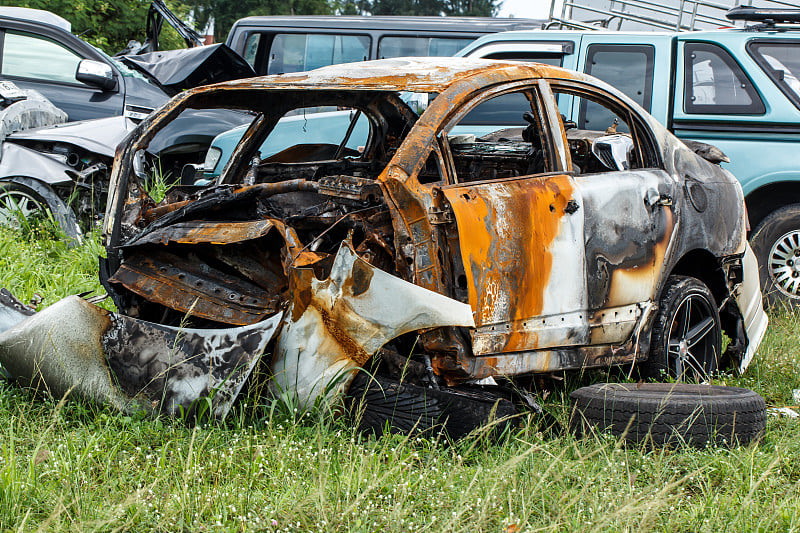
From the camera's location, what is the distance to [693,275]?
14.9ft

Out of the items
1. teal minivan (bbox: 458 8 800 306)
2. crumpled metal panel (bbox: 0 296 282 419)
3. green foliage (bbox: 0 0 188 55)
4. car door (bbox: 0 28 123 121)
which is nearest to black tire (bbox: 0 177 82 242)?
car door (bbox: 0 28 123 121)

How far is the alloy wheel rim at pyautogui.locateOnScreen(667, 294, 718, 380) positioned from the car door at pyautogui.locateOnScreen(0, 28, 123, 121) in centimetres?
607

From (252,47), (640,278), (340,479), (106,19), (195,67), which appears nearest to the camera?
(340,479)

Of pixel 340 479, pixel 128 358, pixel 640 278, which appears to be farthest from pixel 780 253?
pixel 128 358

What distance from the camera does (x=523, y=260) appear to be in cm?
331

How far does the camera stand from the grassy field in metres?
2.55

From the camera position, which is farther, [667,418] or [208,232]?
[208,232]

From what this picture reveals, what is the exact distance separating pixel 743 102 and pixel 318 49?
17.1ft

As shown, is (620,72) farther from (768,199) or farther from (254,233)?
(254,233)

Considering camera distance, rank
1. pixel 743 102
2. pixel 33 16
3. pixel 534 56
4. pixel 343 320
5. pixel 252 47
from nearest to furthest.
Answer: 1. pixel 343 320
2. pixel 743 102
3. pixel 534 56
4. pixel 33 16
5. pixel 252 47

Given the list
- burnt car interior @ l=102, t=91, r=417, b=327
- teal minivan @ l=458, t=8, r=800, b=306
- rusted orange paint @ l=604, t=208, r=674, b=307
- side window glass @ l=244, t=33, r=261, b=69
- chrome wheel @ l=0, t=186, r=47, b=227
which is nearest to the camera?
burnt car interior @ l=102, t=91, r=417, b=327

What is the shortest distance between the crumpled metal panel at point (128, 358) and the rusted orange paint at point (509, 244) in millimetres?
798

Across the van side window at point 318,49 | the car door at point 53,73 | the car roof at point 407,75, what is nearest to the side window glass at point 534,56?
the car roof at point 407,75

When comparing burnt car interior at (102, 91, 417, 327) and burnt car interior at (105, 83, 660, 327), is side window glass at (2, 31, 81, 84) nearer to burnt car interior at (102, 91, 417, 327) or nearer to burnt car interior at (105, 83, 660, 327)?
burnt car interior at (105, 83, 660, 327)
